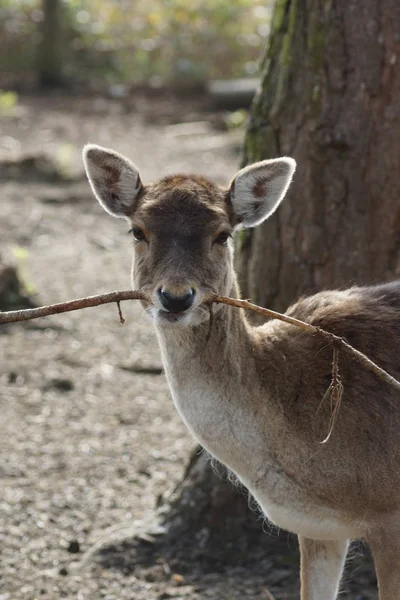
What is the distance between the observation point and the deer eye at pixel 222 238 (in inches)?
193

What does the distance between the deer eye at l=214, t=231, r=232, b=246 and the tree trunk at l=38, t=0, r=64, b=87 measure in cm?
1717

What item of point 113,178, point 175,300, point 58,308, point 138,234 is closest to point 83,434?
point 113,178

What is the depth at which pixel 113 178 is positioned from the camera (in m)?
5.25

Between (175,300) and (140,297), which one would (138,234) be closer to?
(140,297)

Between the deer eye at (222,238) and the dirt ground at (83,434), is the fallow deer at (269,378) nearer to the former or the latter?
the deer eye at (222,238)

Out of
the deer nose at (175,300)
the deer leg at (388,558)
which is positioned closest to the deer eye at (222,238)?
the deer nose at (175,300)

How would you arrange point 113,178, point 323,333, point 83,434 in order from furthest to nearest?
point 83,434, point 113,178, point 323,333

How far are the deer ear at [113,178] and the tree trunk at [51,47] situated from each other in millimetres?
16683

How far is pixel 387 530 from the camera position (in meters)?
4.67

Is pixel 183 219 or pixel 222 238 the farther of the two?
pixel 222 238

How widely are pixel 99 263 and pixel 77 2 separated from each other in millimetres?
14850

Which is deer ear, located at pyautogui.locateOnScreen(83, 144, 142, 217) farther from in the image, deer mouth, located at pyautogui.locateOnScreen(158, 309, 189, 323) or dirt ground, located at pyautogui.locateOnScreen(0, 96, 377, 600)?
deer mouth, located at pyautogui.locateOnScreen(158, 309, 189, 323)

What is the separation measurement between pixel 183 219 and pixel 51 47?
1753 centimetres

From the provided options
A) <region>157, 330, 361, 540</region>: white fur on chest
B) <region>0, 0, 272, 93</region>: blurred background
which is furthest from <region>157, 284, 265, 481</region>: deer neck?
<region>0, 0, 272, 93</region>: blurred background
